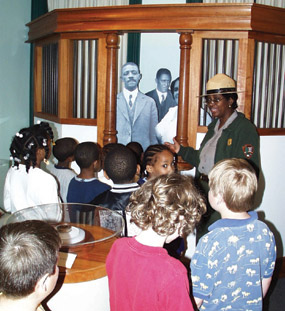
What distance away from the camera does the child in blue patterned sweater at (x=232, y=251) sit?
1402 millimetres

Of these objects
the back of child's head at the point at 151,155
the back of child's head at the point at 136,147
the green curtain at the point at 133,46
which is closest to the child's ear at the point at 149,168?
the back of child's head at the point at 151,155

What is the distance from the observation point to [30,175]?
205 cm

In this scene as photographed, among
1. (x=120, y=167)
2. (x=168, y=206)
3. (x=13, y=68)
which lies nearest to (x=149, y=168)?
(x=120, y=167)

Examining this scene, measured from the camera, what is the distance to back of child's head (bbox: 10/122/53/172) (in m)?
2.13

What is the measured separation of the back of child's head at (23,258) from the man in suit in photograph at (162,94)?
211 cm

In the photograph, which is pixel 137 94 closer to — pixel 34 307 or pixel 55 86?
pixel 55 86

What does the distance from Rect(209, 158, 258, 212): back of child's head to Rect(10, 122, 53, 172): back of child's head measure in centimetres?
110

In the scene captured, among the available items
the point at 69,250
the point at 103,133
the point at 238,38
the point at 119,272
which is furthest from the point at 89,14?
the point at 119,272

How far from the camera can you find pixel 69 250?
153 centimetres

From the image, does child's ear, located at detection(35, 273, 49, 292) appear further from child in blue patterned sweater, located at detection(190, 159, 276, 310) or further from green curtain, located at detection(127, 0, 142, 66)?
green curtain, located at detection(127, 0, 142, 66)

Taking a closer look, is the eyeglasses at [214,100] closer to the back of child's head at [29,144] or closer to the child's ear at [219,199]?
the back of child's head at [29,144]

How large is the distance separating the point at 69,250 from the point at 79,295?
0.57ft

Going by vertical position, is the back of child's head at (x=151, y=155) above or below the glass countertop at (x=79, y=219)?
above

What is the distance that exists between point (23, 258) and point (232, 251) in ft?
2.48
